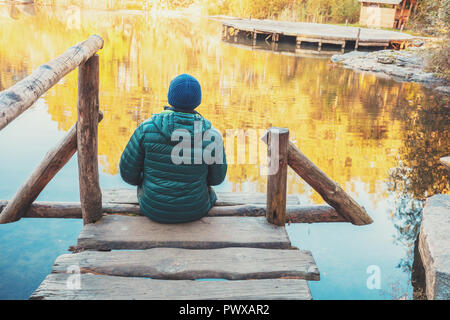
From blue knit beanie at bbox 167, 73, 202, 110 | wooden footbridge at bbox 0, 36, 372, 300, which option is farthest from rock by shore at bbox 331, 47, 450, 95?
blue knit beanie at bbox 167, 73, 202, 110

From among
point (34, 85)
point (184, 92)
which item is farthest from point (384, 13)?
point (34, 85)

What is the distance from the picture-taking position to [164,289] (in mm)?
2910

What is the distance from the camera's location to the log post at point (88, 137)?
11.4 feet

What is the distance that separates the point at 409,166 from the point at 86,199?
627cm

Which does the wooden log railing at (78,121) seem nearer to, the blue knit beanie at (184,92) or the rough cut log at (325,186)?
the blue knit beanie at (184,92)

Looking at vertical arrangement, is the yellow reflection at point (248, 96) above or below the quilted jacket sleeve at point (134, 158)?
below

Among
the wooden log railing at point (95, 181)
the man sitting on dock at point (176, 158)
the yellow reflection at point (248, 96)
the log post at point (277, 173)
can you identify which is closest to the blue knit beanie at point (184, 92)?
the man sitting on dock at point (176, 158)

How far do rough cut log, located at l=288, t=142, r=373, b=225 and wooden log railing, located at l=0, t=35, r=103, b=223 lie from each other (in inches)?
68.0

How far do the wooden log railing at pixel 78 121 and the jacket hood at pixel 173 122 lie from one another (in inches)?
23.7

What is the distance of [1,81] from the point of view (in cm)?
1266

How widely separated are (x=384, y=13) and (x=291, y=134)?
29655mm

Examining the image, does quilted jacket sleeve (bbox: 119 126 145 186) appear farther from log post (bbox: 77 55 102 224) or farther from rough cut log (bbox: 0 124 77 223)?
rough cut log (bbox: 0 124 77 223)

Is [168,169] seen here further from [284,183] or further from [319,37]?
[319,37]
